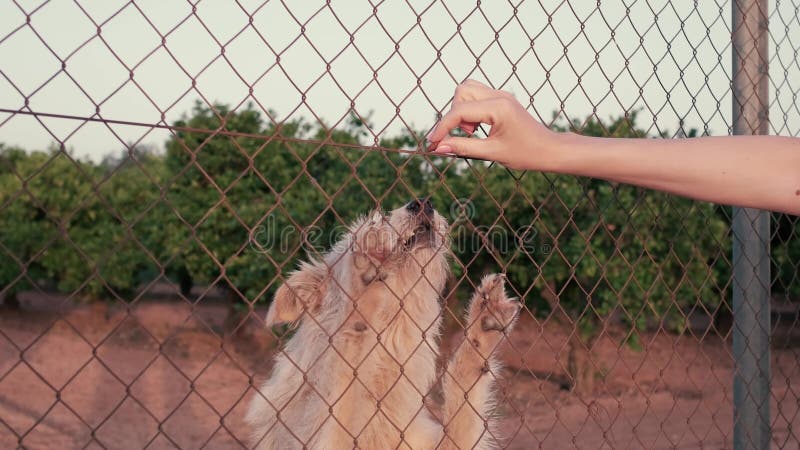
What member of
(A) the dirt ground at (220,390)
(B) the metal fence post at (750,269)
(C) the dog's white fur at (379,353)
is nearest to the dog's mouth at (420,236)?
(C) the dog's white fur at (379,353)

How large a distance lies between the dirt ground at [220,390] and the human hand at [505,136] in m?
3.40

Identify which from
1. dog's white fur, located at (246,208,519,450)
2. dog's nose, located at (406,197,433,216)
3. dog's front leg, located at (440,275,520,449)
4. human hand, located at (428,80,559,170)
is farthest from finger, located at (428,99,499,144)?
dog's front leg, located at (440,275,520,449)

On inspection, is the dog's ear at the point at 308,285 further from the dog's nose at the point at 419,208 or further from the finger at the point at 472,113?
the finger at the point at 472,113

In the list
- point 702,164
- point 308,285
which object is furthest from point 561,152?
point 308,285

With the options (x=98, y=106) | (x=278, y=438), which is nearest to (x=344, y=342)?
(x=278, y=438)

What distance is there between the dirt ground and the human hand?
340cm

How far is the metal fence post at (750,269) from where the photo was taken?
3.70m

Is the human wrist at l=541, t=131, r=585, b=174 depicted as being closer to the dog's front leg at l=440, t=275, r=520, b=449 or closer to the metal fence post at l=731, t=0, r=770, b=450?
the dog's front leg at l=440, t=275, r=520, b=449

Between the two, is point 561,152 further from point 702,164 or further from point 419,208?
point 419,208

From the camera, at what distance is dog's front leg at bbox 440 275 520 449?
3.38m

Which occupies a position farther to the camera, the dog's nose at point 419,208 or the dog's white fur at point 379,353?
the dog's nose at point 419,208

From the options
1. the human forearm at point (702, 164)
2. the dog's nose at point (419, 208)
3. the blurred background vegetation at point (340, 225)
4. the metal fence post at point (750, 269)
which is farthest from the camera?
the blurred background vegetation at point (340, 225)

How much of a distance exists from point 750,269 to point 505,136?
100 inches

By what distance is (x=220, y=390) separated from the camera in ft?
32.9
